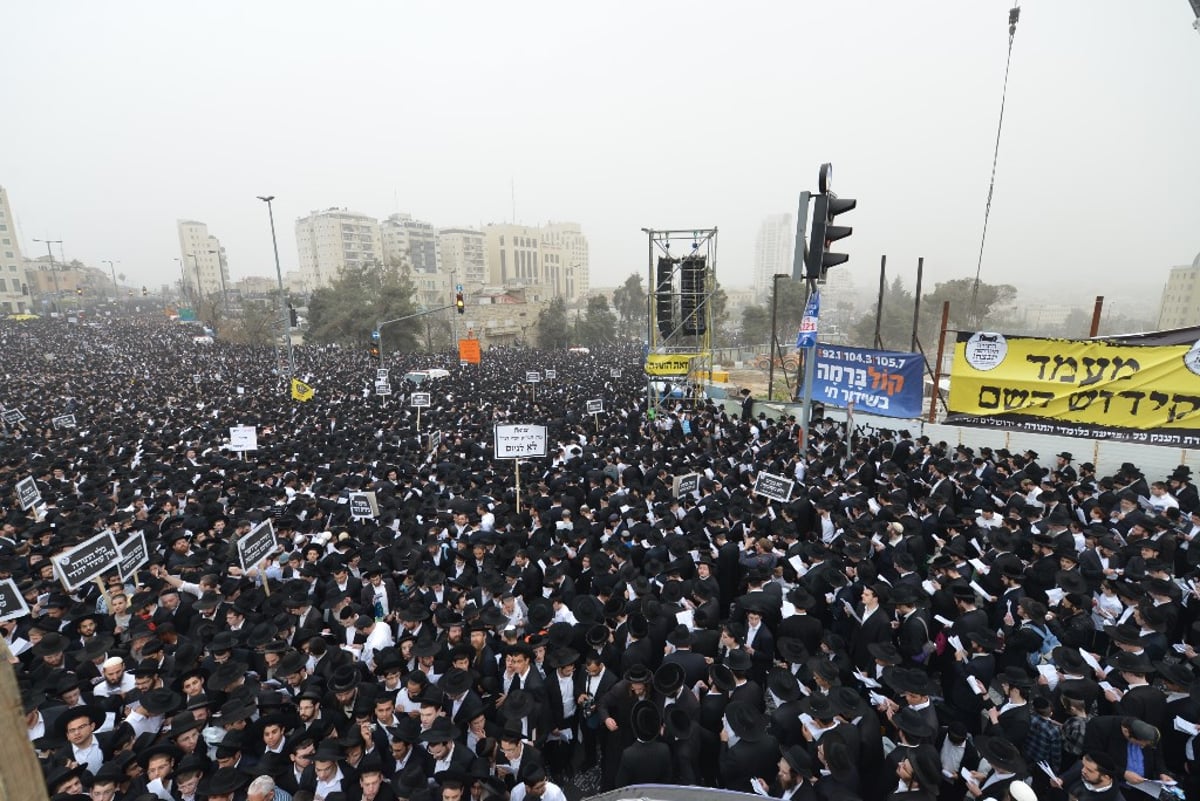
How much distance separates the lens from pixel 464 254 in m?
136

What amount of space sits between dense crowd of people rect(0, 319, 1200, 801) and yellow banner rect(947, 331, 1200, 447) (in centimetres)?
94

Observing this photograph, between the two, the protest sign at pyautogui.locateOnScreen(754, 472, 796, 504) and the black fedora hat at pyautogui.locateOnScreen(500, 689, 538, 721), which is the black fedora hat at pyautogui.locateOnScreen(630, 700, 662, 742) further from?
the protest sign at pyautogui.locateOnScreen(754, 472, 796, 504)

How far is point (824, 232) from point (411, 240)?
145555 mm

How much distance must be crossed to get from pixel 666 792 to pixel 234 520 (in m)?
8.98

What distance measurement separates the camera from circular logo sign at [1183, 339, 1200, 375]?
8.99 m

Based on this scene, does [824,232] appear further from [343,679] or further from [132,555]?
[132,555]

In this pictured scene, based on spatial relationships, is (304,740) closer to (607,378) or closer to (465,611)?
(465,611)

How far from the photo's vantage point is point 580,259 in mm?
177625

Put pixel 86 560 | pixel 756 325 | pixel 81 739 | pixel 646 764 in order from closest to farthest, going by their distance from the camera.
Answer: pixel 646 764 → pixel 81 739 → pixel 86 560 → pixel 756 325

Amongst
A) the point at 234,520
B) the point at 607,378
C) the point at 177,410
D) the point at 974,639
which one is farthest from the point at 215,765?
the point at 607,378

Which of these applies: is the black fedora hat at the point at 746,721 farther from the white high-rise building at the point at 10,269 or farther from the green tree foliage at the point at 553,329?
the white high-rise building at the point at 10,269

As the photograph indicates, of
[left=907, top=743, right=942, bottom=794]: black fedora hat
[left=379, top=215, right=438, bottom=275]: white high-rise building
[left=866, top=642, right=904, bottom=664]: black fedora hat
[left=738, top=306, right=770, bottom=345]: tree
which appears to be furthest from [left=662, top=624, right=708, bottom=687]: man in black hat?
[left=379, top=215, right=438, bottom=275]: white high-rise building

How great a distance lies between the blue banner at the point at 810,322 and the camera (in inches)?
319

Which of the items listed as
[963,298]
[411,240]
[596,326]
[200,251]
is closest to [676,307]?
[596,326]
